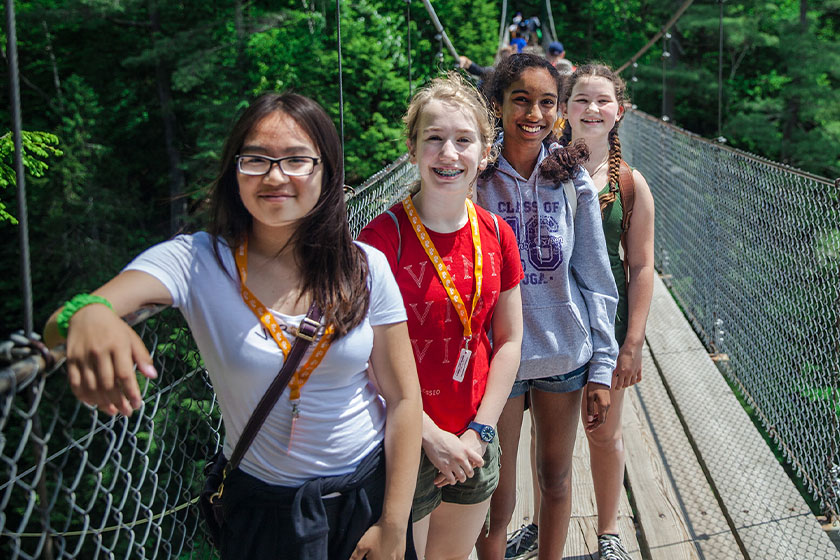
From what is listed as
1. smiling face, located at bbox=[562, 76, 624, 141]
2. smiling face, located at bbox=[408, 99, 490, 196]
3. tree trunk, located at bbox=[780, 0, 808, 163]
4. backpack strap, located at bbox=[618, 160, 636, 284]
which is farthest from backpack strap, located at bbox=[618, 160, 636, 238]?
tree trunk, located at bbox=[780, 0, 808, 163]

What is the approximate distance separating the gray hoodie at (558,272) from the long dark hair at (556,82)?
0.02 metres

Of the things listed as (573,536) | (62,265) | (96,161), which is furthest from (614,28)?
(573,536)

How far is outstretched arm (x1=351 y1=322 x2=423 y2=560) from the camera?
1184 millimetres

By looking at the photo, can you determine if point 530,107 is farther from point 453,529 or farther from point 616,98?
point 453,529

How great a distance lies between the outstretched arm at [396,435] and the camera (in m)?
1.18

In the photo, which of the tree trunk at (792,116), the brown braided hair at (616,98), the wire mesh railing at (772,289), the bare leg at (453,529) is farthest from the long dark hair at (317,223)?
the tree trunk at (792,116)

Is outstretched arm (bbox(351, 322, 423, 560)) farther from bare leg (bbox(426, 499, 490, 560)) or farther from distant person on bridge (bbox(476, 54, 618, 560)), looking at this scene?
distant person on bridge (bbox(476, 54, 618, 560))

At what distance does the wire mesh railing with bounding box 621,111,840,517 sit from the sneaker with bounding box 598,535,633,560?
64cm

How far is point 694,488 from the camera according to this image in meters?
2.46

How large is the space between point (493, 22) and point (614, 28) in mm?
8304

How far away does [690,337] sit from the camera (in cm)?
377

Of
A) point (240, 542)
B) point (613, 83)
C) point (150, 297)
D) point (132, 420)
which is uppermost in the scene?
point (613, 83)

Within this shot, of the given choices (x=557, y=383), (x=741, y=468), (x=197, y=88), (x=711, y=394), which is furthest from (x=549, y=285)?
(x=197, y=88)

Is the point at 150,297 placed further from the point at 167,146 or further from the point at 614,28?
the point at 614,28
